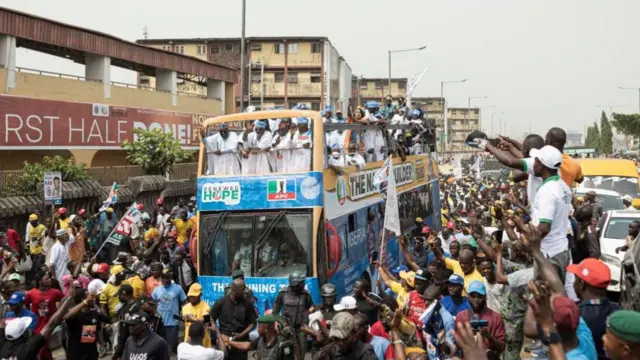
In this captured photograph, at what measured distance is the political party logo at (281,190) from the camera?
10.6 metres

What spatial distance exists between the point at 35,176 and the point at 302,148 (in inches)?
416

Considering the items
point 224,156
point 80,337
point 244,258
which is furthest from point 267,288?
point 80,337

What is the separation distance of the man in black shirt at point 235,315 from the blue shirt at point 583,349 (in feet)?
16.0

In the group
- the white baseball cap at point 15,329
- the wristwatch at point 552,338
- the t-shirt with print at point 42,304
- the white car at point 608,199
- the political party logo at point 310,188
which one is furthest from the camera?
the white car at point 608,199

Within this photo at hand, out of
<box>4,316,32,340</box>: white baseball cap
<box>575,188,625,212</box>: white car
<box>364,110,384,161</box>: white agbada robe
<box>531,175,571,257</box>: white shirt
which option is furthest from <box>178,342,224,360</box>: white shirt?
<box>575,188,625,212</box>: white car

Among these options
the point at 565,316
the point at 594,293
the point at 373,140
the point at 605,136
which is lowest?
the point at 594,293

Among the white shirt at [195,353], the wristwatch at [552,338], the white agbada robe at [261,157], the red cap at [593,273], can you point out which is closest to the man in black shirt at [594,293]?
the red cap at [593,273]

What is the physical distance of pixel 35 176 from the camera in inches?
743

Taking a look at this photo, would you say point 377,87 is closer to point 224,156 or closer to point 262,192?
point 224,156

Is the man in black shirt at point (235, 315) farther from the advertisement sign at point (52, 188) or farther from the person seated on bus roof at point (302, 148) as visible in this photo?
the advertisement sign at point (52, 188)

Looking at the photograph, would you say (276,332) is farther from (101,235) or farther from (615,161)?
(615,161)

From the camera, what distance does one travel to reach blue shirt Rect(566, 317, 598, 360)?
3883 millimetres

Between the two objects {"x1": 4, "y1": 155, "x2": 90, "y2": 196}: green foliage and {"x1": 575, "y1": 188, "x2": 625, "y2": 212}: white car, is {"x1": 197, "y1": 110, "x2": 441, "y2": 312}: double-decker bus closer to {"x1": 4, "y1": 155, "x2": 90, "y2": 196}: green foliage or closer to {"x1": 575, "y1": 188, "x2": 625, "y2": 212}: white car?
{"x1": 4, "y1": 155, "x2": 90, "y2": 196}: green foliage

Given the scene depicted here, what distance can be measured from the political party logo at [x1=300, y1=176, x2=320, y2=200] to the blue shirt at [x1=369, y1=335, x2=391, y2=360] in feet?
14.5
